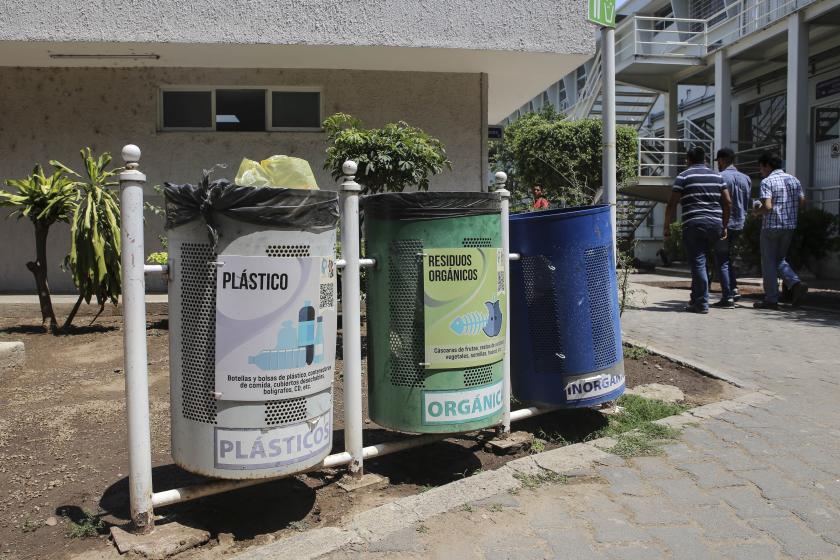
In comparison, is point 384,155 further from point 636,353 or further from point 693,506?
point 693,506

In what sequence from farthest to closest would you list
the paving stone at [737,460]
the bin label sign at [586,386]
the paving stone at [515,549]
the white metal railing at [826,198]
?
1. the white metal railing at [826,198]
2. the bin label sign at [586,386]
3. the paving stone at [737,460]
4. the paving stone at [515,549]

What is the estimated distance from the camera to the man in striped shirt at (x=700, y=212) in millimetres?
8734

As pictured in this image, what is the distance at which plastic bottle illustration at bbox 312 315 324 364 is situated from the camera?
2.97 metres

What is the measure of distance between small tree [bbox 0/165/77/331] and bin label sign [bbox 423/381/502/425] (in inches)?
215

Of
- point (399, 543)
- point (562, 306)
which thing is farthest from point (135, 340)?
point (562, 306)

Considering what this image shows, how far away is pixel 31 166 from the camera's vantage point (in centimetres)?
1029

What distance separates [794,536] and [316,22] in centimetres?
793

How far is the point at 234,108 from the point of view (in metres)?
10.6

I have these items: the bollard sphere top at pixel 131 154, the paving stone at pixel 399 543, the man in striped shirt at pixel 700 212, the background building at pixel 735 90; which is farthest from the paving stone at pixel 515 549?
the background building at pixel 735 90

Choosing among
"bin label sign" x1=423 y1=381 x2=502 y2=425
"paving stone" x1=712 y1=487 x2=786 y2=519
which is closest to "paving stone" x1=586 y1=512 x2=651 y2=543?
"paving stone" x1=712 y1=487 x2=786 y2=519

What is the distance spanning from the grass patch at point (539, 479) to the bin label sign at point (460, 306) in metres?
0.60

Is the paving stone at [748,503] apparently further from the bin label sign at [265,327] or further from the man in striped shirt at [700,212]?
the man in striped shirt at [700,212]

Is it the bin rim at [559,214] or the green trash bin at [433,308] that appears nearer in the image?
the green trash bin at [433,308]

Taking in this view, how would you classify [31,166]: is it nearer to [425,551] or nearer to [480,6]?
[480,6]
